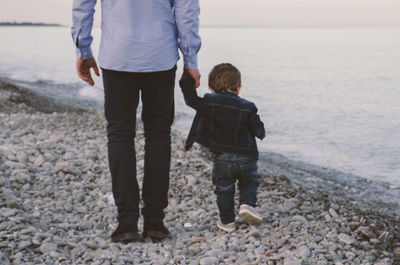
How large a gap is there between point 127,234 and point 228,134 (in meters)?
1.13

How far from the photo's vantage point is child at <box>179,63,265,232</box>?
145 inches

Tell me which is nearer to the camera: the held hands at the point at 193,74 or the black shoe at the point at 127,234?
the held hands at the point at 193,74

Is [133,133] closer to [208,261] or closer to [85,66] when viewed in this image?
[85,66]

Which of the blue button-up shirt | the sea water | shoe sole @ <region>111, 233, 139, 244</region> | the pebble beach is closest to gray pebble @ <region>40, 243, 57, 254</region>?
the pebble beach

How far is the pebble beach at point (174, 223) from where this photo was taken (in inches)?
133

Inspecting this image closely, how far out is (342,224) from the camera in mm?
4328

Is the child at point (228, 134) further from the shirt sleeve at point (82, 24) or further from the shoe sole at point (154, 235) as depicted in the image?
the shirt sleeve at point (82, 24)

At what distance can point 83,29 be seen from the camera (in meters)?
3.15

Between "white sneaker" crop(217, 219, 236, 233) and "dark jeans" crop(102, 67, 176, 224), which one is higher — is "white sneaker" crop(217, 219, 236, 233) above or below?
below

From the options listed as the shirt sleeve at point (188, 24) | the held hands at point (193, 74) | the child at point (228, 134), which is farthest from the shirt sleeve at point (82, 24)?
the child at point (228, 134)

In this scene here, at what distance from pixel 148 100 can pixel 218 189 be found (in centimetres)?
112

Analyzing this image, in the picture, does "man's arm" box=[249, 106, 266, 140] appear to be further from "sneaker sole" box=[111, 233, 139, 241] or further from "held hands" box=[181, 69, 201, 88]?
"sneaker sole" box=[111, 233, 139, 241]

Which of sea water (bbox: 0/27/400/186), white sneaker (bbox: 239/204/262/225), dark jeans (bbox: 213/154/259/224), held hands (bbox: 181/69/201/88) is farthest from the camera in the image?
sea water (bbox: 0/27/400/186)

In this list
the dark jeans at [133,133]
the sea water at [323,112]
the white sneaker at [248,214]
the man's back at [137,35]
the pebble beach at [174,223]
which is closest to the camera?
the man's back at [137,35]
